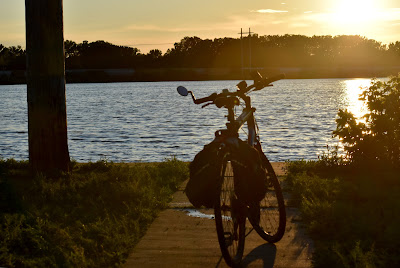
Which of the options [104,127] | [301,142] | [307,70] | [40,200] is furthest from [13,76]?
[40,200]

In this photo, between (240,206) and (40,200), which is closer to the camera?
(240,206)

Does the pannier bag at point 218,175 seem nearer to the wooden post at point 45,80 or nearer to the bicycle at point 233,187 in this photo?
the bicycle at point 233,187

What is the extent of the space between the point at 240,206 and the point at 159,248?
102 cm

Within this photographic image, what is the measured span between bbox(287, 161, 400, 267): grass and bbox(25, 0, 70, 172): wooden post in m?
3.62

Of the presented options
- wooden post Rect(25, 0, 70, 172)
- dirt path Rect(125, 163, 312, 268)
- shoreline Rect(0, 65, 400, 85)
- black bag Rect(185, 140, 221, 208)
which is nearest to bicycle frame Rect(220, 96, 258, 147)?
black bag Rect(185, 140, 221, 208)

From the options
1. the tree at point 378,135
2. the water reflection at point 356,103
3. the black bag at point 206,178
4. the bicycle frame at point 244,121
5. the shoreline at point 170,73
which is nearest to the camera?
the black bag at point 206,178

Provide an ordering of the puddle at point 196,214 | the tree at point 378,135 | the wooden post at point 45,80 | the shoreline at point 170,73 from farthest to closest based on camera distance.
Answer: the shoreline at point 170,73
the tree at point 378,135
the wooden post at point 45,80
the puddle at point 196,214

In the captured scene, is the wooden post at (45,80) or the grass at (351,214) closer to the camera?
the grass at (351,214)

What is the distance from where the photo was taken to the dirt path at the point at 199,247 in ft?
19.7

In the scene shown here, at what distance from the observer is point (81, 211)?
8062 mm

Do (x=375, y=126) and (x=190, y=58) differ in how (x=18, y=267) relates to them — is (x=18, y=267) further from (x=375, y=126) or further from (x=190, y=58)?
(x=190, y=58)

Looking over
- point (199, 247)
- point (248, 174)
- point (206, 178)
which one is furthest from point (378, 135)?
point (206, 178)

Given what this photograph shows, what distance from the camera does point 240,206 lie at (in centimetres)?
593

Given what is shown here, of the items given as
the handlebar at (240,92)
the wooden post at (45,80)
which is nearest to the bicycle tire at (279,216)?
the handlebar at (240,92)
